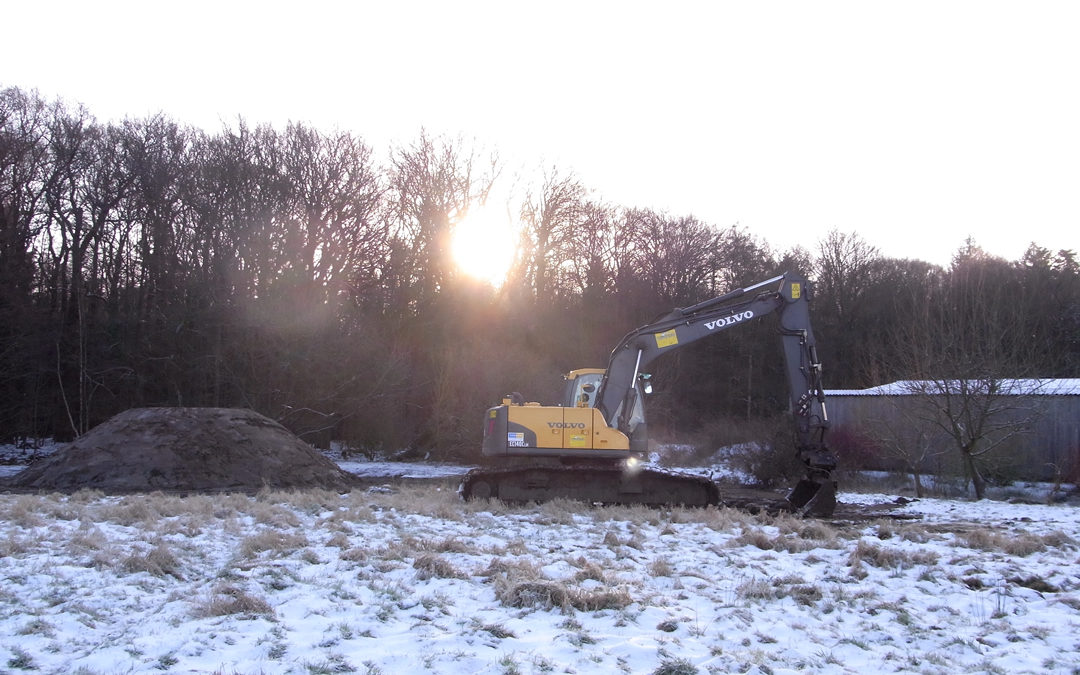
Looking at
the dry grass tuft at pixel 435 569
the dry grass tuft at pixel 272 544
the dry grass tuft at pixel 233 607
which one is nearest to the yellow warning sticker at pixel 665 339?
the dry grass tuft at pixel 272 544

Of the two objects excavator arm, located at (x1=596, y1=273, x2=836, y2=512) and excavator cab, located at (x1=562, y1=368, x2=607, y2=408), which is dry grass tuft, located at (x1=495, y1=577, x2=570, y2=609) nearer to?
excavator arm, located at (x1=596, y1=273, x2=836, y2=512)

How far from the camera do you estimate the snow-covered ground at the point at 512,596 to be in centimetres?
588

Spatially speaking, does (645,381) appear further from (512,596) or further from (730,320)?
(512,596)

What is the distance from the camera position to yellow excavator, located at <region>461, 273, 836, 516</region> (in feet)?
47.9

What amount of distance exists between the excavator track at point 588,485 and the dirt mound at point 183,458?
6.87 meters

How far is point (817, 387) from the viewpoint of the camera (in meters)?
14.6

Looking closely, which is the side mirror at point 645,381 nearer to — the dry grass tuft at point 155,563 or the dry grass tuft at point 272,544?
the dry grass tuft at point 272,544

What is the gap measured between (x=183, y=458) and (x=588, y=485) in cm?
1039

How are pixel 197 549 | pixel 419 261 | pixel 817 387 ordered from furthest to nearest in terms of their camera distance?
1. pixel 419 261
2. pixel 817 387
3. pixel 197 549

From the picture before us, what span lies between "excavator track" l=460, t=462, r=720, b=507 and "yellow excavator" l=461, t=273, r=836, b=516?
2cm

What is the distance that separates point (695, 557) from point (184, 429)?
50.0 ft

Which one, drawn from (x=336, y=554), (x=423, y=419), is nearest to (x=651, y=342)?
(x=336, y=554)

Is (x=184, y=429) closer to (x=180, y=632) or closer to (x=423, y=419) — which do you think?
A: (x=423, y=419)

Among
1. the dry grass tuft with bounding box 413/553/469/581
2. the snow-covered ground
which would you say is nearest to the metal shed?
the snow-covered ground
